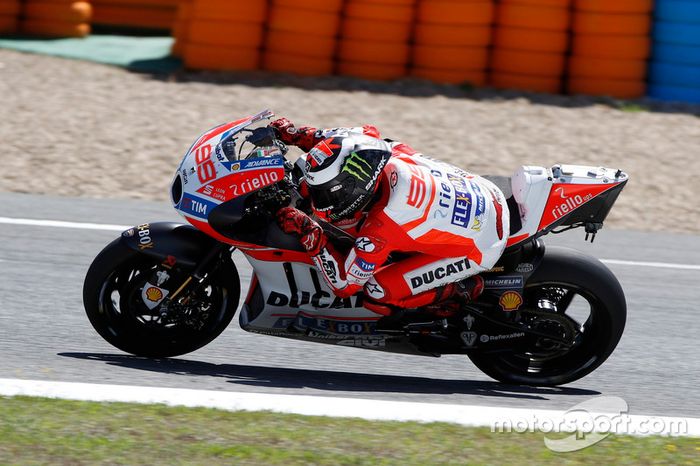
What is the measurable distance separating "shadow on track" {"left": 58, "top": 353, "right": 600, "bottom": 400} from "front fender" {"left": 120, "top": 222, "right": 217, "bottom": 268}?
0.61 m

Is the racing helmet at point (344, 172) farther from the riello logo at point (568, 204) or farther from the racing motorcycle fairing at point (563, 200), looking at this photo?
the riello logo at point (568, 204)

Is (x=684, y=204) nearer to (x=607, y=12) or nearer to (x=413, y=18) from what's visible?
(x=607, y=12)

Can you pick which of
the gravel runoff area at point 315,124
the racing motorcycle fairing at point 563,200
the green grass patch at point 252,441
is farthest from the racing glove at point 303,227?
the gravel runoff area at point 315,124

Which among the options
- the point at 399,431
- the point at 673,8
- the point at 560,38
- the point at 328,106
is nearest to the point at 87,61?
the point at 328,106

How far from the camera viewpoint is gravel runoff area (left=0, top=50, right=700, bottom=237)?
9852 millimetres

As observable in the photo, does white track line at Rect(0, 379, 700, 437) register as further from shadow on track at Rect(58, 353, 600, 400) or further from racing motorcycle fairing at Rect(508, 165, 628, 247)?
racing motorcycle fairing at Rect(508, 165, 628, 247)

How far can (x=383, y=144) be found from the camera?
541 centimetres

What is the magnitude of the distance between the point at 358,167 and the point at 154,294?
132cm

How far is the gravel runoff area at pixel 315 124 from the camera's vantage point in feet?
32.3

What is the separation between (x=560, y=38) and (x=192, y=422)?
28.0 ft

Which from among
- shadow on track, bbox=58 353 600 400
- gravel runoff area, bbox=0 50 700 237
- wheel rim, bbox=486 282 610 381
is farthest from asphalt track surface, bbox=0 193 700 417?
gravel runoff area, bbox=0 50 700 237

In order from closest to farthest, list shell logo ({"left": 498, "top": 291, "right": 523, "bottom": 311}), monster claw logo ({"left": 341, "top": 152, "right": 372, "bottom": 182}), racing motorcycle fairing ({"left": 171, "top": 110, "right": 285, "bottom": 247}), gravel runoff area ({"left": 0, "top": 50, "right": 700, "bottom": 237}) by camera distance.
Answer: monster claw logo ({"left": 341, "top": 152, "right": 372, "bottom": 182}) → racing motorcycle fairing ({"left": 171, "top": 110, "right": 285, "bottom": 247}) → shell logo ({"left": 498, "top": 291, "right": 523, "bottom": 311}) → gravel runoff area ({"left": 0, "top": 50, "right": 700, "bottom": 237})

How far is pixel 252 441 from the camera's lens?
4.58 m

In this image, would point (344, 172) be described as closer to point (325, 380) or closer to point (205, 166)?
point (205, 166)
